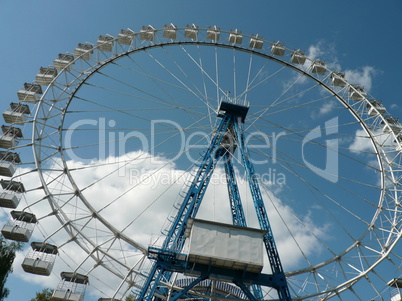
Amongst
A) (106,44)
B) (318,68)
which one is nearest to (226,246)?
(318,68)

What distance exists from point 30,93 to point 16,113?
200 centimetres

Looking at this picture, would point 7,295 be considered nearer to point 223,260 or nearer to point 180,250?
point 180,250

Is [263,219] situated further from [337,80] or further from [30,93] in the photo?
[30,93]

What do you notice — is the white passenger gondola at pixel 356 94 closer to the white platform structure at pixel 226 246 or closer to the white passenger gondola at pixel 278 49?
the white passenger gondola at pixel 278 49

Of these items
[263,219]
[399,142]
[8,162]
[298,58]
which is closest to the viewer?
[263,219]

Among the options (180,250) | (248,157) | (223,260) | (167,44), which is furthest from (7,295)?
(167,44)

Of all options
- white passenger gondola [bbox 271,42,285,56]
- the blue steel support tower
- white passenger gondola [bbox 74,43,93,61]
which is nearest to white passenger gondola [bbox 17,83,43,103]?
white passenger gondola [bbox 74,43,93,61]

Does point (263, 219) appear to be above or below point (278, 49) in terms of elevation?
below

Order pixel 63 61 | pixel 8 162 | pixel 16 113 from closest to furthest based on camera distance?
pixel 8 162, pixel 16 113, pixel 63 61

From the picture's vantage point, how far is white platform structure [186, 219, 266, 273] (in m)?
20.5

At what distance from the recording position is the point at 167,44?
102ft

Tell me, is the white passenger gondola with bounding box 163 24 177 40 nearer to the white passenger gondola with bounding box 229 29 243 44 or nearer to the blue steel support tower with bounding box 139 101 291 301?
the white passenger gondola with bounding box 229 29 243 44

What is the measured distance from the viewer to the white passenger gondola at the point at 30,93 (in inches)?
1145

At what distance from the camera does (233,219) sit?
25.9 meters
